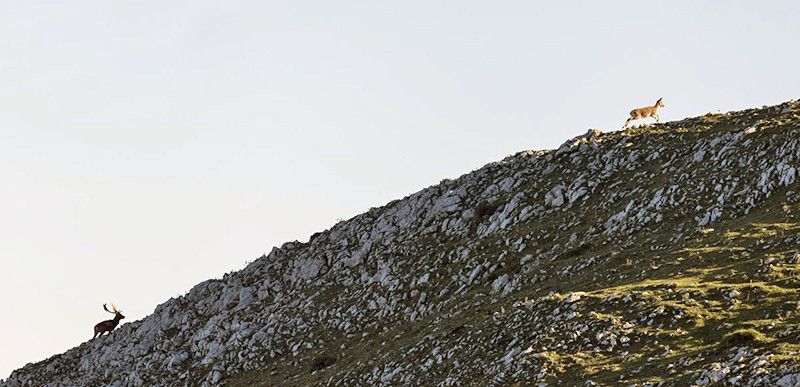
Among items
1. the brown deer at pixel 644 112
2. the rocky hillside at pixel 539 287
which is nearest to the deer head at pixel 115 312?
the rocky hillside at pixel 539 287

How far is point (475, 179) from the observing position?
62531mm

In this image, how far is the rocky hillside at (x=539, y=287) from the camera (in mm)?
32594

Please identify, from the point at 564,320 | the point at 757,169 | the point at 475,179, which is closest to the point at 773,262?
the point at 564,320

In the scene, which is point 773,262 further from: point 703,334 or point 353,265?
point 353,265

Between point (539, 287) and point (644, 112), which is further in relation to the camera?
point (644, 112)

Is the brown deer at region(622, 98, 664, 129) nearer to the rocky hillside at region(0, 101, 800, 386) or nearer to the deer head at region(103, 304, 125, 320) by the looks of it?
the rocky hillside at region(0, 101, 800, 386)

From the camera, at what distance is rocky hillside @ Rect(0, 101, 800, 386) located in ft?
A: 107

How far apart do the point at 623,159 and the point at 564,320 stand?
74.3 ft

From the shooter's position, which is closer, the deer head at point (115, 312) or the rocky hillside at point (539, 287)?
the rocky hillside at point (539, 287)

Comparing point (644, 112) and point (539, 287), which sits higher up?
point (644, 112)

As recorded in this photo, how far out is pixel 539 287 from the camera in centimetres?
4434

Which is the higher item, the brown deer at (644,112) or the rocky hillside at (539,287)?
the brown deer at (644,112)

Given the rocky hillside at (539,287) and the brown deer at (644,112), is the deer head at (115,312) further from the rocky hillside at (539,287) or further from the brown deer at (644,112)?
the brown deer at (644,112)

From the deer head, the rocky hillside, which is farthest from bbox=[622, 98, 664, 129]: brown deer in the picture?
the deer head
